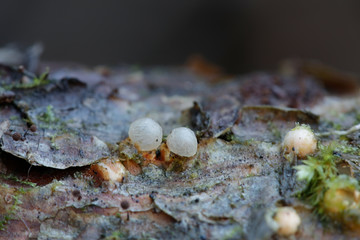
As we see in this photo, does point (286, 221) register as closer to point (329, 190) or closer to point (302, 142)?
point (329, 190)

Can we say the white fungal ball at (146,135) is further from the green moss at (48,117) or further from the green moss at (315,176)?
the green moss at (315,176)

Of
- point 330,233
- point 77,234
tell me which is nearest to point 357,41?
point 330,233

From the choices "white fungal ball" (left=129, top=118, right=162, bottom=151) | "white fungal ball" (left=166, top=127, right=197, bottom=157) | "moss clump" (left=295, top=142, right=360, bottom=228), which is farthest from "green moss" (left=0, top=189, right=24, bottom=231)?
"moss clump" (left=295, top=142, right=360, bottom=228)

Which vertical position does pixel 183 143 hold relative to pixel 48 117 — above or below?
above

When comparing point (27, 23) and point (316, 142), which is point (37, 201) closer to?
point (316, 142)

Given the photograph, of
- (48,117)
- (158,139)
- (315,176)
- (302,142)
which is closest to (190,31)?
(48,117)

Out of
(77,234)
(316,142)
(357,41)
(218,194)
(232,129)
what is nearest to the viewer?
(77,234)

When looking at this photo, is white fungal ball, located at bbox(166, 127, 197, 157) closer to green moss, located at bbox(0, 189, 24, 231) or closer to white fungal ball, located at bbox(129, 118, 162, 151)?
white fungal ball, located at bbox(129, 118, 162, 151)
